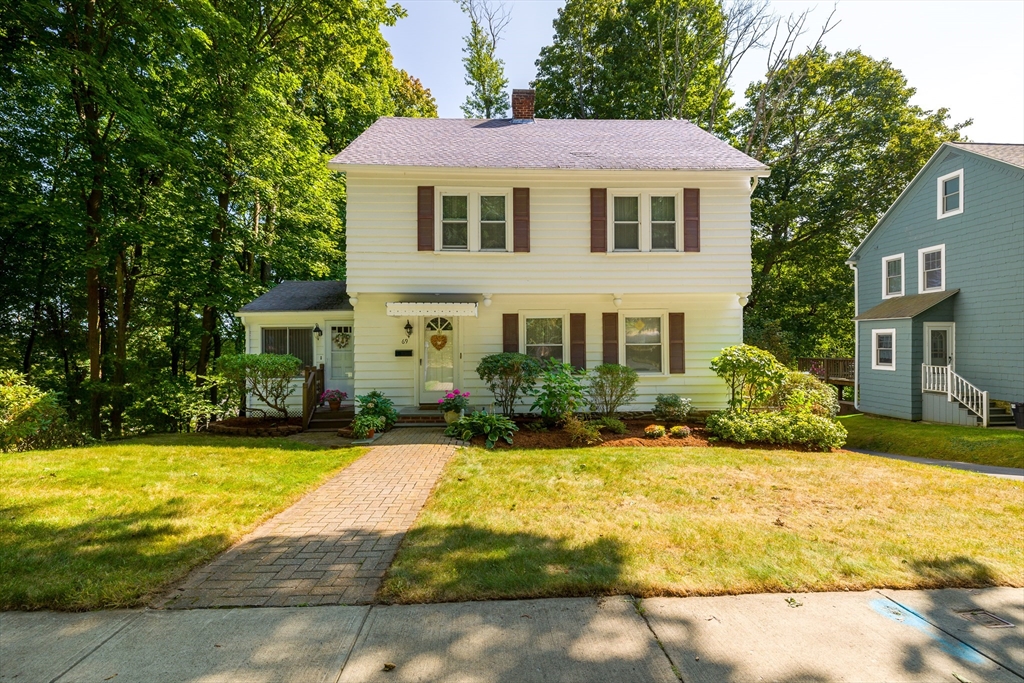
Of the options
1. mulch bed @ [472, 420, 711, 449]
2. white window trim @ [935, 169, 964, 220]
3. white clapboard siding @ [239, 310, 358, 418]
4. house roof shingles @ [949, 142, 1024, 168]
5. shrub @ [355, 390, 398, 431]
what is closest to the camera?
mulch bed @ [472, 420, 711, 449]

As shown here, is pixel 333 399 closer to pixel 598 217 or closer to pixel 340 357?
pixel 340 357

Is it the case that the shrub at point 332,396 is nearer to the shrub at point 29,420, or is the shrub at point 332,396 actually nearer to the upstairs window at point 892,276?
the shrub at point 29,420

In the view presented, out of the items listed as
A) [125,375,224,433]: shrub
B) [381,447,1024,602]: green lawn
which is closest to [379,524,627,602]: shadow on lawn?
[381,447,1024,602]: green lawn

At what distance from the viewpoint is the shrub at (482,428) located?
9273 millimetres

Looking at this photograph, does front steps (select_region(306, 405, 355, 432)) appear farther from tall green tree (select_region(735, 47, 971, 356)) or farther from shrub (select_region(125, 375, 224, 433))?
tall green tree (select_region(735, 47, 971, 356))

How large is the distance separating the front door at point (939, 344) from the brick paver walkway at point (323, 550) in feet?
54.3

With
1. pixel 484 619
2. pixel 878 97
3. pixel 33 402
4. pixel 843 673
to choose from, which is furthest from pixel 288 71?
pixel 878 97

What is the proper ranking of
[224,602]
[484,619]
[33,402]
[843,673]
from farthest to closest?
[33,402]
[224,602]
[484,619]
[843,673]

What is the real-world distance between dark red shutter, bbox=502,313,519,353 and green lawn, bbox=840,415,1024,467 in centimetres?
987

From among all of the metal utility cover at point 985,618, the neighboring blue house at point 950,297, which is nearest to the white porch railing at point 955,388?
the neighboring blue house at point 950,297

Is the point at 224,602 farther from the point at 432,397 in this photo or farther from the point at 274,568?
the point at 432,397

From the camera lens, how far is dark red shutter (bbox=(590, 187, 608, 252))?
36.7ft

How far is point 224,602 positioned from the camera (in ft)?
10.9

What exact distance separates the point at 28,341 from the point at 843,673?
84.0ft
